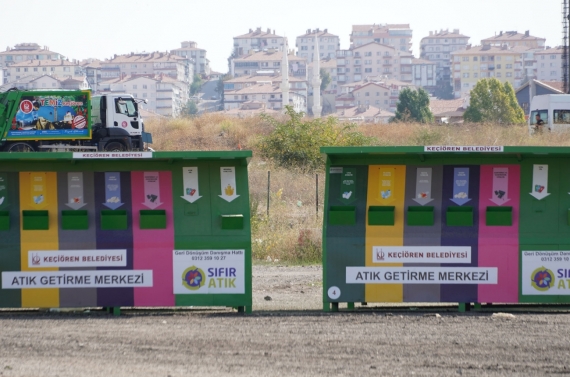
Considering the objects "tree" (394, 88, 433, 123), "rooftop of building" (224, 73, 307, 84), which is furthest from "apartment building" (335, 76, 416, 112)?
"tree" (394, 88, 433, 123)

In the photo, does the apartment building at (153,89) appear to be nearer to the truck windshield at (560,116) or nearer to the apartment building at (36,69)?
the apartment building at (36,69)

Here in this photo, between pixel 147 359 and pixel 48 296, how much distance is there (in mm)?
2433

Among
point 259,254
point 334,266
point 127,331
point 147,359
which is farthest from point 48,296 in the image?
point 259,254

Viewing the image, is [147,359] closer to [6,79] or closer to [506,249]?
[506,249]

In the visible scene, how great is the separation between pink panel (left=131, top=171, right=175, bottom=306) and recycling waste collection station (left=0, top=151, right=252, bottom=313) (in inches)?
0.4

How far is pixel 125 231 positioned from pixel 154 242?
34 cm

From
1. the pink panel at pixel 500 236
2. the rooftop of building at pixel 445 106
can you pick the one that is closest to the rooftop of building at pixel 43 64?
the rooftop of building at pixel 445 106

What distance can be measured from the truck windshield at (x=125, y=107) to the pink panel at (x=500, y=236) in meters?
25.6

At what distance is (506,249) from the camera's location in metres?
9.34

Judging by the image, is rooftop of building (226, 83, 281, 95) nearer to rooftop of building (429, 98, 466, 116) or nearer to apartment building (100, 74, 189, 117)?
apartment building (100, 74, 189, 117)

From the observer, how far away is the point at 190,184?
373 inches

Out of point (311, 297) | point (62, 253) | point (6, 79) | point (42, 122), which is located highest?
point (6, 79)

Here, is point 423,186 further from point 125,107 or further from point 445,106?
point 445,106

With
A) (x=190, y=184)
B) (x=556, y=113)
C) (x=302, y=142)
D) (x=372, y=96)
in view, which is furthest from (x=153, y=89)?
(x=190, y=184)
